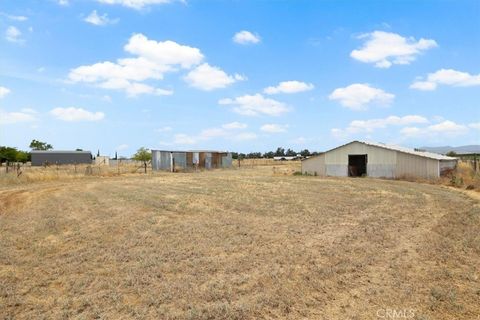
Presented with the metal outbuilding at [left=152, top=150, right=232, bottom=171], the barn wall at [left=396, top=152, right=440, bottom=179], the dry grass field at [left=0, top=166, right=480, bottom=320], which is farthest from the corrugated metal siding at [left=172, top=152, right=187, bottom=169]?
the dry grass field at [left=0, top=166, right=480, bottom=320]

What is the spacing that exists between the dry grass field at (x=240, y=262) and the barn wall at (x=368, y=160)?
18724 millimetres

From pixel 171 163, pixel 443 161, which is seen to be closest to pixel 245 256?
pixel 443 161

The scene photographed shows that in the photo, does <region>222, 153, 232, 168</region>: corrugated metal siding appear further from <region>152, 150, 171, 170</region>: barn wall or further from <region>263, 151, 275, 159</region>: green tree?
<region>263, 151, 275, 159</region>: green tree

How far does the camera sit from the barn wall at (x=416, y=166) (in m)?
31.4

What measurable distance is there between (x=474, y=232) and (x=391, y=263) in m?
4.41

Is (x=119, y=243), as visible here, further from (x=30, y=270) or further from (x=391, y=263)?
(x=391, y=263)

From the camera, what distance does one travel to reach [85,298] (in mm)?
6727

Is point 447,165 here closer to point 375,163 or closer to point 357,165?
point 375,163

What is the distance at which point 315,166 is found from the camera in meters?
39.3

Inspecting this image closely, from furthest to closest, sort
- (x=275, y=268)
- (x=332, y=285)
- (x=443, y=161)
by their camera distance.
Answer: (x=443, y=161)
(x=275, y=268)
(x=332, y=285)

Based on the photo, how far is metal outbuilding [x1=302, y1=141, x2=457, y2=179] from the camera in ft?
105

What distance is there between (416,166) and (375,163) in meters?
3.65

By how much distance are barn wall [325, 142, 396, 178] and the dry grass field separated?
1872 centimetres

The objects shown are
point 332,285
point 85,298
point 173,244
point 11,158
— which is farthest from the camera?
point 11,158
